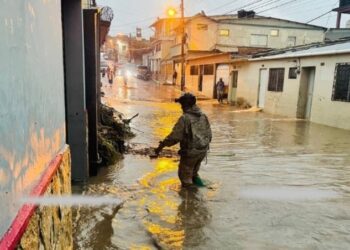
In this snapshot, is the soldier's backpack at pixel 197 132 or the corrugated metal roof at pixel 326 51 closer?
the soldier's backpack at pixel 197 132

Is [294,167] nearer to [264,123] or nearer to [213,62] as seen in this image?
[264,123]

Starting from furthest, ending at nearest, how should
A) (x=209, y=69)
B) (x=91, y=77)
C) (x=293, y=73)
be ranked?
(x=209, y=69) → (x=293, y=73) → (x=91, y=77)

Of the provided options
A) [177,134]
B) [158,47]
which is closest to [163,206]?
[177,134]

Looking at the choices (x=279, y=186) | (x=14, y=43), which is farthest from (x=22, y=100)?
(x=279, y=186)

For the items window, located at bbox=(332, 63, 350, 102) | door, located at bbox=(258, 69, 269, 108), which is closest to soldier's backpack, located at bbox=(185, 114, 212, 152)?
window, located at bbox=(332, 63, 350, 102)

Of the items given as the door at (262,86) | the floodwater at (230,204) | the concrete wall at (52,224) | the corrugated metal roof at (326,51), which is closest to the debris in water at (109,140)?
the floodwater at (230,204)

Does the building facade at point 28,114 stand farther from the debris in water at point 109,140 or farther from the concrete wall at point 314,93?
the concrete wall at point 314,93

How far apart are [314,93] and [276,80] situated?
3.66 meters

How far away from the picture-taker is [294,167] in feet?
25.7

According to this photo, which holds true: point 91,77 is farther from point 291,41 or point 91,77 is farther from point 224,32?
point 291,41

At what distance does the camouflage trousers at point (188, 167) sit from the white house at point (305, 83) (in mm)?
9709

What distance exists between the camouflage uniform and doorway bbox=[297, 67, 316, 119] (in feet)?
39.7

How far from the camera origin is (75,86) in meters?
5.62

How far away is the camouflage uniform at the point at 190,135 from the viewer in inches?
222
